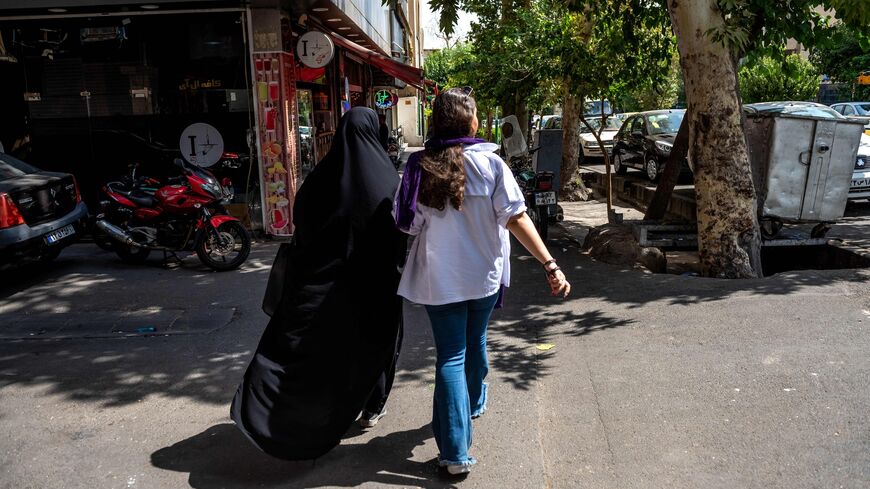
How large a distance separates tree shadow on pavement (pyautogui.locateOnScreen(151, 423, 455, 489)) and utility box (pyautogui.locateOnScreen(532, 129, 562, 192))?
28.5 feet

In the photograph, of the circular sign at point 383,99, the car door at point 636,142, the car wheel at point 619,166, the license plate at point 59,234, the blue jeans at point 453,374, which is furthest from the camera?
the circular sign at point 383,99

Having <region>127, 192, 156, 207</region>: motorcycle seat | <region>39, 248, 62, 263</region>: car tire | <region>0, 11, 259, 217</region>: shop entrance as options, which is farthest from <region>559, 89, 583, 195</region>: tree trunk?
<region>39, 248, 62, 263</region>: car tire

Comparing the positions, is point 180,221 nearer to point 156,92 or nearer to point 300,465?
point 156,92

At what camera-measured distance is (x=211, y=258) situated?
8320 millimetres

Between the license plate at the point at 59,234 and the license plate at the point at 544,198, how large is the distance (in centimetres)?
580

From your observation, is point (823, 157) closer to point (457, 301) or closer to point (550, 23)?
point (550, 23)

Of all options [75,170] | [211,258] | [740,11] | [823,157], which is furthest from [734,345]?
[75,170]

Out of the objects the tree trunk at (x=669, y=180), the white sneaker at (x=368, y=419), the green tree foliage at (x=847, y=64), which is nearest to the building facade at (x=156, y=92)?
the tree trunk at (x=669, y=180)

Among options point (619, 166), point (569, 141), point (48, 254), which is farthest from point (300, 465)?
Answer: point (619, 166)

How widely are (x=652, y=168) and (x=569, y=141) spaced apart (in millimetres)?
2515

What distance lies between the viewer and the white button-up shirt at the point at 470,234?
343 centimetres

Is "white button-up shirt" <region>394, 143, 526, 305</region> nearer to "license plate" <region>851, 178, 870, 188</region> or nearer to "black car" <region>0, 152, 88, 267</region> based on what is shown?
"black car" <region>0, 152, 88, 267</region>

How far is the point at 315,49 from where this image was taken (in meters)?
10.7

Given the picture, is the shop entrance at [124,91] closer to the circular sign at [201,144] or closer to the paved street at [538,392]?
the circular sign at [201,144]
